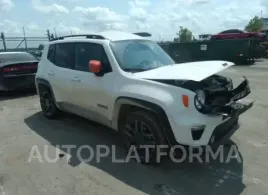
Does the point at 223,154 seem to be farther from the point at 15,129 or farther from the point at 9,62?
the point at 9,62

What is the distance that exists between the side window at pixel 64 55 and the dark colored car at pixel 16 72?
11.8 feet

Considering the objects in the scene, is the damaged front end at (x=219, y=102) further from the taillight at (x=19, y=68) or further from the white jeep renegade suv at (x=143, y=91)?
the taillight at (x=19, y=68)

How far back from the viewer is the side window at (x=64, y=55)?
4.79 m

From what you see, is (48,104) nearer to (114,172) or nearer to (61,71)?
(61,71)

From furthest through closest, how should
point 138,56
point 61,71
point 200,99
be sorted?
point 61,71 < point 138,56 < point 200,99

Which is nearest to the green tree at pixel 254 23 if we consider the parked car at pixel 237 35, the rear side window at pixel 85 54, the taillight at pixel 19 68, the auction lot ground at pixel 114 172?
the parked car at pixel 237 35

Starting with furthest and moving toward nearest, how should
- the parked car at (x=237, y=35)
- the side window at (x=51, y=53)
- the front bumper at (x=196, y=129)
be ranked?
the parked car at (x=237, y=35) → the side window at (x=51, y=53) → the front bumper at (x=196, y=129)

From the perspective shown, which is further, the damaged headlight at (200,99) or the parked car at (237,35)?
the parked car at (237,35)

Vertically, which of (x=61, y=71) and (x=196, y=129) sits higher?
Answer: (x=61, y=71)

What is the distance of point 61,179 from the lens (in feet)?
11.3

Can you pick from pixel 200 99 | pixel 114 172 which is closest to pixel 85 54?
pixel 114 172

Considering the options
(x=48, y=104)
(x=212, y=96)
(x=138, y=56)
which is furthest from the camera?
(x=48, y=104)

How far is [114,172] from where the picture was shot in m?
3.56

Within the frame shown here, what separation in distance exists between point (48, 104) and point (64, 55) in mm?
1357
